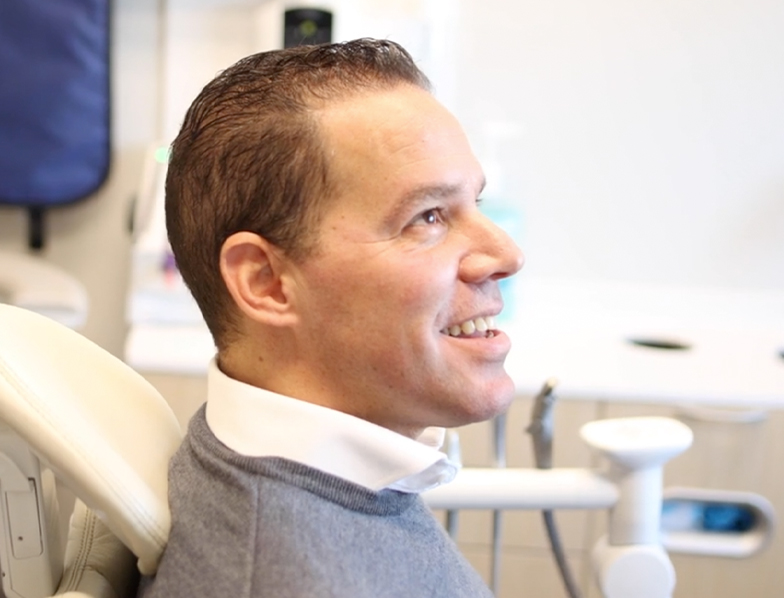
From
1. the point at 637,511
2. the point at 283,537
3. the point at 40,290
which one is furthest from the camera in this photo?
the point at 40,290

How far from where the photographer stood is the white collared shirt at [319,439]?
2.08 feet

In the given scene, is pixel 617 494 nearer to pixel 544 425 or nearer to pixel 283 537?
pixel 544 425

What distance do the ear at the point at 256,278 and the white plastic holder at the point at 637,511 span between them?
442 mm

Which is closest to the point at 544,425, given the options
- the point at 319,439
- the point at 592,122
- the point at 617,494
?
the point at 617,494

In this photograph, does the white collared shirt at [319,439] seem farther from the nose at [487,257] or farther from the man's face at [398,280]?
the nose at [487,257]

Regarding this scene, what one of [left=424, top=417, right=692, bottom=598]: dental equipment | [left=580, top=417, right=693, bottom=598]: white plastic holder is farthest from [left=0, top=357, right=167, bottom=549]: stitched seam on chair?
[left=580, top=417, right=693, bottom=598]: white plastic holder

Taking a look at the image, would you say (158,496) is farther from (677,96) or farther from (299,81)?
(677,96)

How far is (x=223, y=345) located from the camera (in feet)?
2.46

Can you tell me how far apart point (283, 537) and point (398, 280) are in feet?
0.72

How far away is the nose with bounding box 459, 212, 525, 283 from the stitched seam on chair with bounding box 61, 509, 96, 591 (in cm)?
41

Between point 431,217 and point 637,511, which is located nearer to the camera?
point 431,217

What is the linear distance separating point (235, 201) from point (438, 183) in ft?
0.55

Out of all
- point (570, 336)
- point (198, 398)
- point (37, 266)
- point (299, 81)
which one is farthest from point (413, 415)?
point (37, 266)

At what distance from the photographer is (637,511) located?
0.95 m
